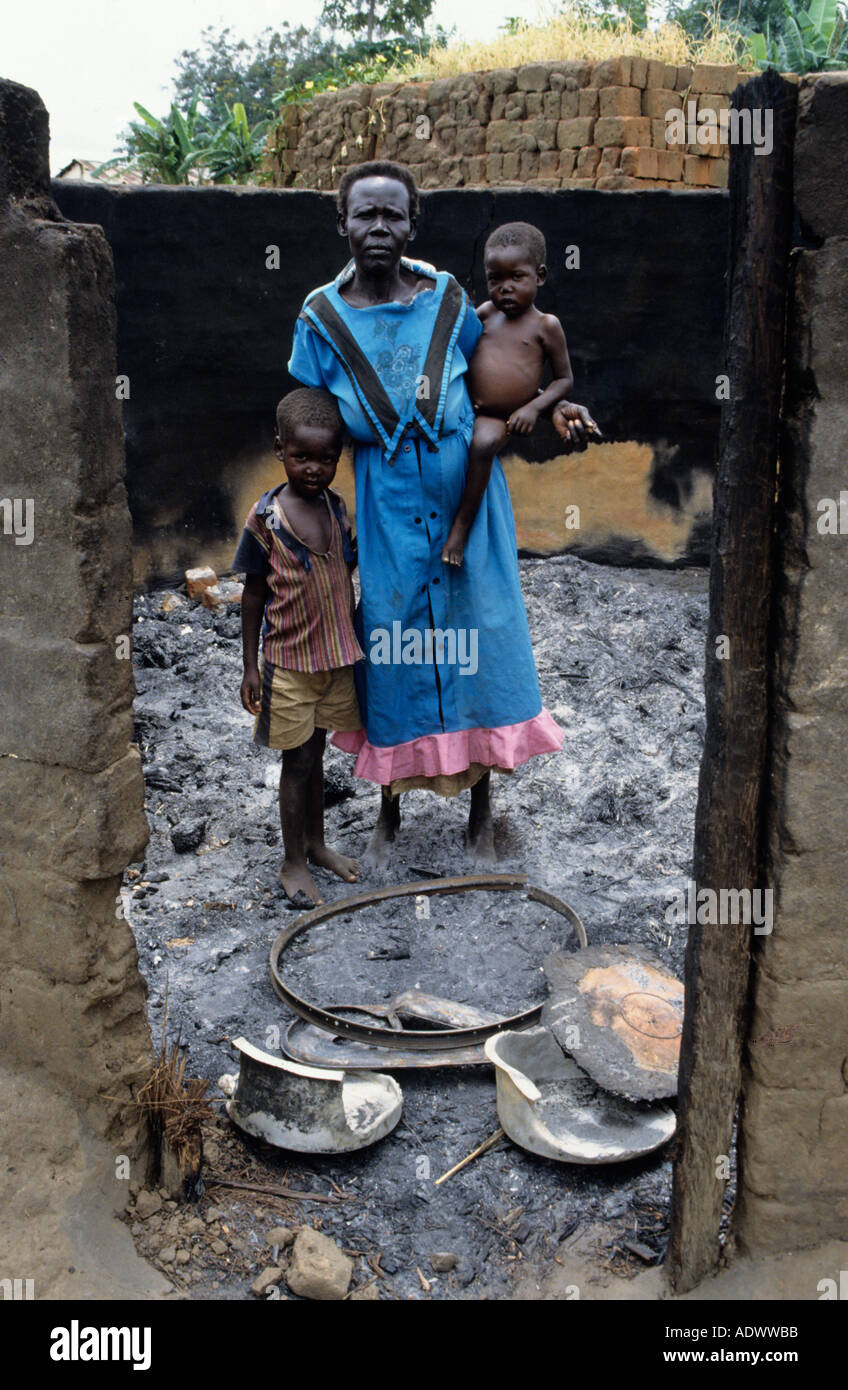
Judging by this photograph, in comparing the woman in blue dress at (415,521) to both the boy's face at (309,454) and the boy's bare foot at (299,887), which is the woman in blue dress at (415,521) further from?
the boy's bare foot at (299,887)

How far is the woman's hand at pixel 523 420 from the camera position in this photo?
Answer: 11.6 ft

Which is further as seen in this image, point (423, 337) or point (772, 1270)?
point (423, 337)

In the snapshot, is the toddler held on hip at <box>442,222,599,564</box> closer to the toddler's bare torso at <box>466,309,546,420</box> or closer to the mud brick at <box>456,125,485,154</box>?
the toddler's bare torso at <box>466,309,546,420</box>

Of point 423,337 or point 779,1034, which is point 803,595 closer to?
point 779,1034

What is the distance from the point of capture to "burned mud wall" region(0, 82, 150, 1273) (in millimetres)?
2113

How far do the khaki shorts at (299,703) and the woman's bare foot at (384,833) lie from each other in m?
0.47

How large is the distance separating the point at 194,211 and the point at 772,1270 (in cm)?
575

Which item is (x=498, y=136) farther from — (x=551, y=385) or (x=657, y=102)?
(x=551, y=385)

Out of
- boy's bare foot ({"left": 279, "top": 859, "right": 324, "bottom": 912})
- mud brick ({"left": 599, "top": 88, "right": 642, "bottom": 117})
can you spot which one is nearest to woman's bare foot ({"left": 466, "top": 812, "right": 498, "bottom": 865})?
boy's bare foot ({"left": 279, "top": 859, "right": 324, "bottom": 912})

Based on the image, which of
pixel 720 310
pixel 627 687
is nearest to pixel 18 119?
pixel 627 687

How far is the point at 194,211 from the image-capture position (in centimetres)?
609

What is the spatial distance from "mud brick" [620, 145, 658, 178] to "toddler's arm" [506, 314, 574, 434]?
6.10m

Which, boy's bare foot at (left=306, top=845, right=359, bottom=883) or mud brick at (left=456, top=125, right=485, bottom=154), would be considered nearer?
boy's bare foot at (left=306, top=845, right=359, bottom=883)

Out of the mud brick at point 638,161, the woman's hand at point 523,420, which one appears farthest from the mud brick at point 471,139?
the woman's hand at point 523,420
